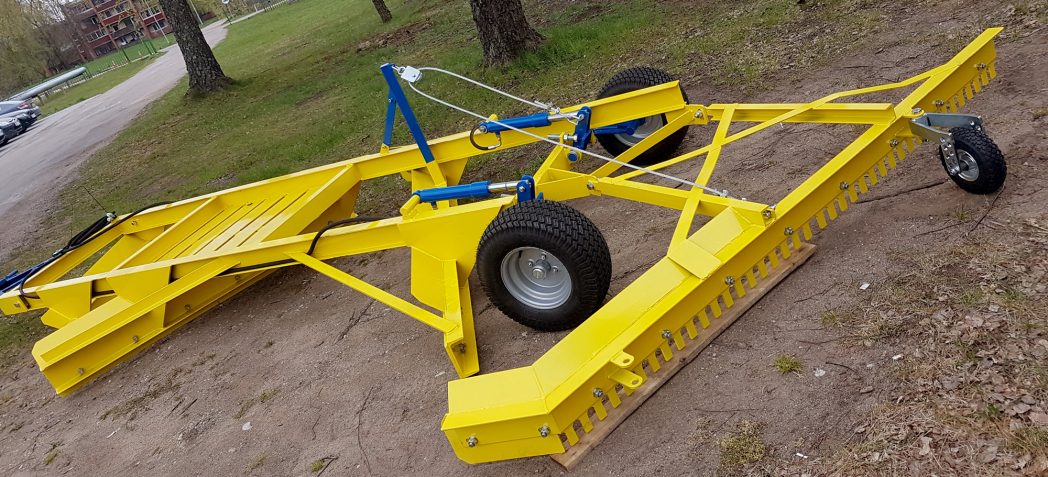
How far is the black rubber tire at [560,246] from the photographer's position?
3387 millimetres

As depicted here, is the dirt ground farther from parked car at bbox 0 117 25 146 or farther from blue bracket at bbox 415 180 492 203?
parked car at bbox 0 117 25 146

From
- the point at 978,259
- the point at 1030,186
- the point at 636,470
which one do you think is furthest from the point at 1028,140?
the point at 636,470

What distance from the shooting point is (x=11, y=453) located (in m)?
4.66

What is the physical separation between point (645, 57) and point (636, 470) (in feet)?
22.1

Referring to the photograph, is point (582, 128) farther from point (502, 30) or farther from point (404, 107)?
point (502, 30)

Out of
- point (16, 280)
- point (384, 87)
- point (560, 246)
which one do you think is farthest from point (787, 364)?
point (384, 87)

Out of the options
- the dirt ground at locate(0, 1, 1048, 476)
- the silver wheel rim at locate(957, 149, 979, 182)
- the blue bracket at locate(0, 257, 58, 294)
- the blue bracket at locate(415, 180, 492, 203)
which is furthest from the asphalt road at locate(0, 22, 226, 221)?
the silver wheel rim at locate(957, 149, 979, 182)

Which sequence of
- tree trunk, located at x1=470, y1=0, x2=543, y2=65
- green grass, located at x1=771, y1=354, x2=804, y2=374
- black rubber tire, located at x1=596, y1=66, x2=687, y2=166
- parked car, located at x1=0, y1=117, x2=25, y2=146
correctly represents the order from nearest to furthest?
1. green grass, located at x1=771, y1=354, x2=804, y2=374
2. black rubber tire, located at x1=596, y1=66, x2=687, y2=166
3. tree trunk, located at x1=470, y1=0, x2=543, y2=65
4. parked car, located at x1=0, y1=117, x2=25, y2=146

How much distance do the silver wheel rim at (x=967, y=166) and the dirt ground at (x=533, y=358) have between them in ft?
0.39

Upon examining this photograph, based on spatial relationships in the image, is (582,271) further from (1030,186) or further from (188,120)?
(188,120)

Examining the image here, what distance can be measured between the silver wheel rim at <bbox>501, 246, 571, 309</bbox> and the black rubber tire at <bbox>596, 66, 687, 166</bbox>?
Result: 1.95m

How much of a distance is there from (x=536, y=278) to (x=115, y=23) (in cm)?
10666

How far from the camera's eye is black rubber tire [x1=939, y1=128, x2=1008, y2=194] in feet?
11.9

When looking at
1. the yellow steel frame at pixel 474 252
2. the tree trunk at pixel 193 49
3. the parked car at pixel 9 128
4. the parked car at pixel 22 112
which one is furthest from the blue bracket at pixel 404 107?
the parked car at pixel 22 112
